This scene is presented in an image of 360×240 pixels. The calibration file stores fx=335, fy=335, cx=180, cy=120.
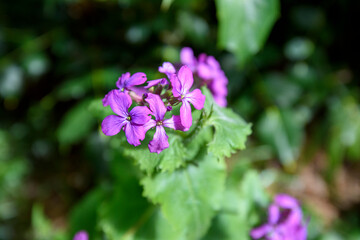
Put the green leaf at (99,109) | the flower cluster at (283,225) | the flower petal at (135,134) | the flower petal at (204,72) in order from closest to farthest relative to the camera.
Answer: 1. the flower petal at (135,134)
2. the green leaf at (99,109)
3. the flower petal at (204,72)
4. the flower cluster at (283,225)

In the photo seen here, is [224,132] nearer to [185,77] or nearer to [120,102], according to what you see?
[185,77]

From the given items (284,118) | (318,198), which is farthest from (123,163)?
(318,198)

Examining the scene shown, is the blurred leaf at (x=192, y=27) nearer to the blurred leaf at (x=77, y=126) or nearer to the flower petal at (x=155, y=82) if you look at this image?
the blurred leaf at (x=77, y=126)

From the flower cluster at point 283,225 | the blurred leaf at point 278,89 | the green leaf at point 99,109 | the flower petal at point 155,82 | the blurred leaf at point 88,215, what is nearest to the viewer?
the flower petal at point 155,82

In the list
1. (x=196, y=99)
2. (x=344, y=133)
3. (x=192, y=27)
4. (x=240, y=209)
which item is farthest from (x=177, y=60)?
(x=344, y=133)

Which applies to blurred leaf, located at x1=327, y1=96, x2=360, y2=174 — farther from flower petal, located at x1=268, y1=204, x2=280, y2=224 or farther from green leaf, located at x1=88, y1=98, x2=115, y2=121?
green leaf, located at x1=88, y1=98, x2=115, y2=121

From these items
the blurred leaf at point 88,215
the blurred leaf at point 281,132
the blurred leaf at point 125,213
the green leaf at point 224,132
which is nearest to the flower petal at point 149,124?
the green leaf at point 224,132

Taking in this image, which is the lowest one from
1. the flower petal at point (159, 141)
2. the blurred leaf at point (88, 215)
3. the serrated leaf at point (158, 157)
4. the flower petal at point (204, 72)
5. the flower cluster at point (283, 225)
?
the blurred leaf at point (88, 215)
